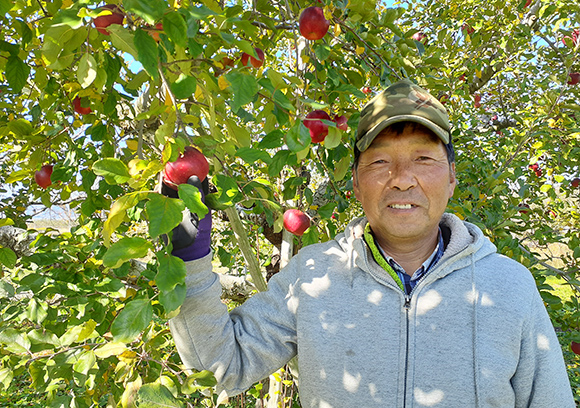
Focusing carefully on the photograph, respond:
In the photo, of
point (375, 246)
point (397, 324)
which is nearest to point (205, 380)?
point (397, 324)

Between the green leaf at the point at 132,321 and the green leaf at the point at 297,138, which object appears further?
the green leaf at the point at 297,138

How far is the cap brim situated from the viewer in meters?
1.32

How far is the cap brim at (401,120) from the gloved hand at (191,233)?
58 cm

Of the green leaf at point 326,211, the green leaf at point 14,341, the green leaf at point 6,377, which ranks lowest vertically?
the green leaf at point 6,377

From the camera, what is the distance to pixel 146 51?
0.80m

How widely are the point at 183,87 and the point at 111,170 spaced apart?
23 centimetres

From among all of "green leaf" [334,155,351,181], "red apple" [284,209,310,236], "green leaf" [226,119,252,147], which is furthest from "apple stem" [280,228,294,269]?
"green leaf" [226,119,252,147]

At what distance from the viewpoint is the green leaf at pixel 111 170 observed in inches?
32.5

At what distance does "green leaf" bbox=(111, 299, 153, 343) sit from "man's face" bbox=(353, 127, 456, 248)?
0.81 meters

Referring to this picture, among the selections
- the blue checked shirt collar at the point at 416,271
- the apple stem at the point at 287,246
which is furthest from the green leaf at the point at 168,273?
the apple stem at the point at 287,246

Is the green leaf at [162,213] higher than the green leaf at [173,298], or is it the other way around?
the green leaf at [162,213]

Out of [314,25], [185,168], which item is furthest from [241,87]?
[314,25]

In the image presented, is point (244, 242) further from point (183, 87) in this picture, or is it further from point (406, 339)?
point (183, 87)

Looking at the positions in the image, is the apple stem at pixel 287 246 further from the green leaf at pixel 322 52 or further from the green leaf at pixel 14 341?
the green leaf at pixel 14 341
